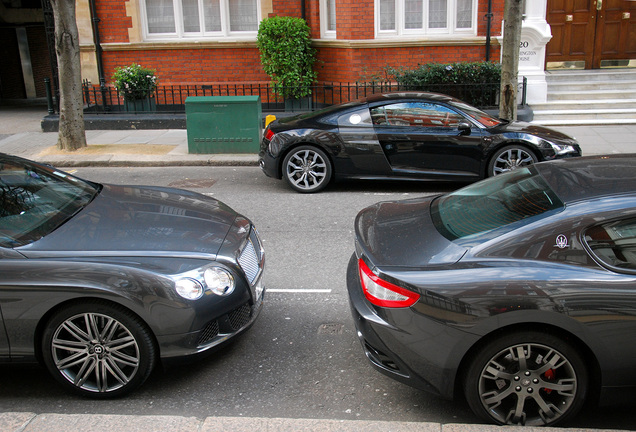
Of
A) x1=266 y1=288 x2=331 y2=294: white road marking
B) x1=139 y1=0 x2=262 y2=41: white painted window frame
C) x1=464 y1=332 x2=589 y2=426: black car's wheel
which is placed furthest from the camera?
x1=139 y1=0 x2=262 y2=41: white painted window frame

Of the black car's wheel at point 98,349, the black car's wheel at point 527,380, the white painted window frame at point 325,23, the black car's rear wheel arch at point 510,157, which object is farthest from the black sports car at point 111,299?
the white painted window frame at point 325,23

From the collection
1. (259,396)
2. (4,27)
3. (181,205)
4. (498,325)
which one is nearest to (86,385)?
(259,396)

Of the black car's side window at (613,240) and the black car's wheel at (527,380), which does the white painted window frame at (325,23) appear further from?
the black car's wheel at (527,380)

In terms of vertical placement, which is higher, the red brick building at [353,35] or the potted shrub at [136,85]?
the red brick building at [353,35]

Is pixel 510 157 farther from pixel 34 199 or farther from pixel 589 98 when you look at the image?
pixel 589 98

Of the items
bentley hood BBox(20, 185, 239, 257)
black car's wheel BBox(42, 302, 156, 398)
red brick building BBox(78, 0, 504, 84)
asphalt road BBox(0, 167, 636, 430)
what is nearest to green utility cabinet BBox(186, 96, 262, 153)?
red brick building BBox(78, 0, 504, 84)

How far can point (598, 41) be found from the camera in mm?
15398

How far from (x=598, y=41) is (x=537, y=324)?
14.0m

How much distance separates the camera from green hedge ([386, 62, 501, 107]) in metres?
13.6

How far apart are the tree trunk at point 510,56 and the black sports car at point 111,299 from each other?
25.9ft

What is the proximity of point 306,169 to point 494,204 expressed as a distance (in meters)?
5.35

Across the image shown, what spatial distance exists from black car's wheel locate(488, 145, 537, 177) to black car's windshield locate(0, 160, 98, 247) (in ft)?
18.4

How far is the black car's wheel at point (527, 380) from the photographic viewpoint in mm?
3475

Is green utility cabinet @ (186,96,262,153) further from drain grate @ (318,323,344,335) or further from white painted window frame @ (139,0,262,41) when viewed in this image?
drain grate @ (318,323,344,335)
